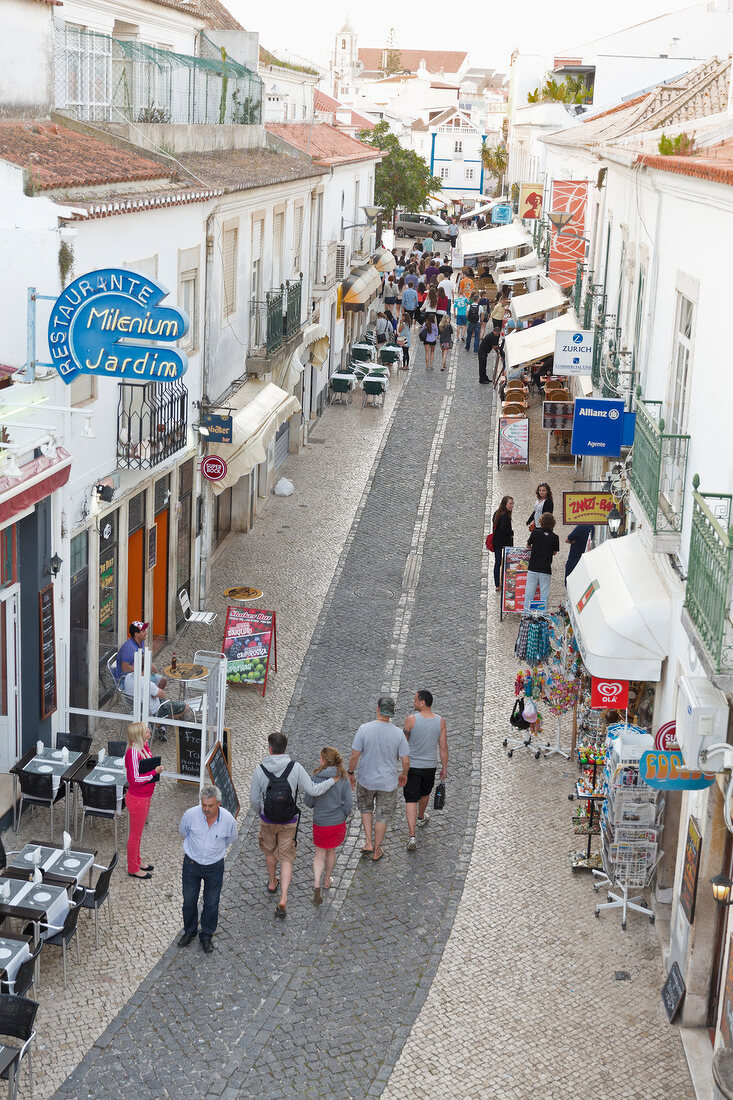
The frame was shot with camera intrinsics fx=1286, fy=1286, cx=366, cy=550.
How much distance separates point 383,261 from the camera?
42.8 metres

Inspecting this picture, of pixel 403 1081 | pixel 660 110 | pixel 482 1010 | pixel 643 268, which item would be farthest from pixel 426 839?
pixel 660 110

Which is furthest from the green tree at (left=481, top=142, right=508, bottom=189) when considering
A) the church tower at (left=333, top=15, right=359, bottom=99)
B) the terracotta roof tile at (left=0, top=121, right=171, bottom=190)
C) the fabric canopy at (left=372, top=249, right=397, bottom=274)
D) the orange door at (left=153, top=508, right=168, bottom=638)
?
the church tower at (left=333, top=15, right=359, bottom=99)

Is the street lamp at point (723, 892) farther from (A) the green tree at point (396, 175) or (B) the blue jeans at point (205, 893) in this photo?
(A) the green tree at point (396, 175)

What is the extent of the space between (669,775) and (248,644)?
7042 millimetres

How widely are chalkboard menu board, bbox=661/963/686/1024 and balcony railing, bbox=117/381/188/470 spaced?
7.51m

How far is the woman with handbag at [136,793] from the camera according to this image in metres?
10.8

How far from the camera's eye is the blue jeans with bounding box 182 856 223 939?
9.80 metres

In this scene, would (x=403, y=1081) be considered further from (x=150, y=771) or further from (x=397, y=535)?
(x=397, y=535)

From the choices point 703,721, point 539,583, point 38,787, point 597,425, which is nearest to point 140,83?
point 597,425

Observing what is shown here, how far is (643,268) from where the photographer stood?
13.8 m

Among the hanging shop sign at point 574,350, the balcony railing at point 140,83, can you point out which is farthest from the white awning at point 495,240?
the hanging shop sign at point 574,350

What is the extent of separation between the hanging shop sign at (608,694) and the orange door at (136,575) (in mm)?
5814

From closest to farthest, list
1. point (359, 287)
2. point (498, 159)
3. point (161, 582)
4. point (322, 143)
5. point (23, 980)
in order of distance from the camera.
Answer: point (23, 980)
point (161, 582)
point (322, 143)
point (359, 287)
point (498, 159)

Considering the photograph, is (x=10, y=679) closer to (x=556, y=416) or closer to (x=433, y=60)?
(x=556, y=416)
